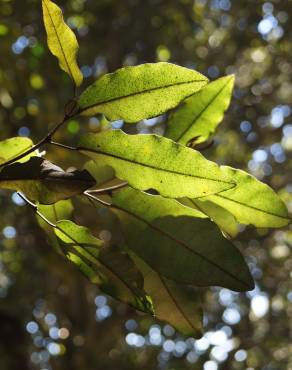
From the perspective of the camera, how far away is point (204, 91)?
3.46 feet

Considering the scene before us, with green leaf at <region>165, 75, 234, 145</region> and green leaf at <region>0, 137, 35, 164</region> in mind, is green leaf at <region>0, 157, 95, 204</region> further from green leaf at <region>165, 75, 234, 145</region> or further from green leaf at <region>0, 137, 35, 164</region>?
green leaf at <region>165, 75, 234, 145</region>

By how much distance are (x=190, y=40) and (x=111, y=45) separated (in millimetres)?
621

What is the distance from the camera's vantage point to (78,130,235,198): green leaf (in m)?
0.75

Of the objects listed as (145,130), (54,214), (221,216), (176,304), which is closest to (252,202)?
(221,216)

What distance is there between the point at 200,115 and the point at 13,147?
33cm

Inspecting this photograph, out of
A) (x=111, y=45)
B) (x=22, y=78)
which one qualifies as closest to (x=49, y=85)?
(x=22, y=78)

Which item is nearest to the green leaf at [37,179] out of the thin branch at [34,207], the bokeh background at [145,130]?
the thin branch at [34,207]

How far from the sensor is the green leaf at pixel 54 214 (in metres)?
0.90

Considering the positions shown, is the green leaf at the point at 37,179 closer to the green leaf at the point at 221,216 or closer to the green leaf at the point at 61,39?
the green leaf at the point at 61,39

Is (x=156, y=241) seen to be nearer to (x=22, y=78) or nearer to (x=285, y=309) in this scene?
(x=22, y=78)

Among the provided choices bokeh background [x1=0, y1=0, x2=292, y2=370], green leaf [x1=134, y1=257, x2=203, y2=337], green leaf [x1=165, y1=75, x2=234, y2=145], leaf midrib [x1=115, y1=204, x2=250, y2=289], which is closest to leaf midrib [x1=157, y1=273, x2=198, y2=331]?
green leaf [x1=134, y1=257, x2=203, y2=337]

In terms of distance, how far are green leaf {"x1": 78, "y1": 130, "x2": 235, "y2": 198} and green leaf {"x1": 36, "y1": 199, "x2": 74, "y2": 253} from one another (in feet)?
0.50

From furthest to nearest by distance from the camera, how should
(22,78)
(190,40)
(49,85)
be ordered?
(190,40), (49,85), (22,78)

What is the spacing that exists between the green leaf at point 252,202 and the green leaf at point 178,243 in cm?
8
